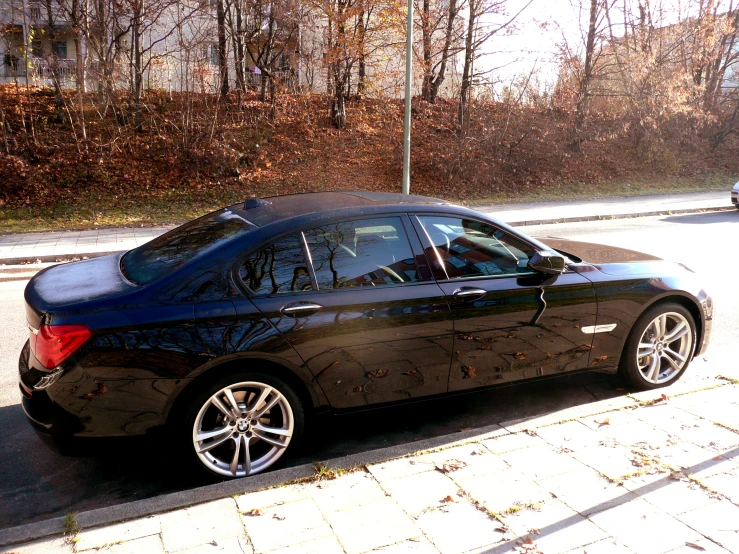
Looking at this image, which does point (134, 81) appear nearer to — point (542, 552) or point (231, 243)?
point (231, 243)

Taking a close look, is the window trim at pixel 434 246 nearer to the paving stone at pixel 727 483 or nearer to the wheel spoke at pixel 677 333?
the wheel spoke at pixel 677 333

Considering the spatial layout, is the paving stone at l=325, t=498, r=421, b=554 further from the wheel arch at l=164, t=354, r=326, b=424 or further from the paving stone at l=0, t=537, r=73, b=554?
the paving stone at l=0, t=537, r=73, b=554

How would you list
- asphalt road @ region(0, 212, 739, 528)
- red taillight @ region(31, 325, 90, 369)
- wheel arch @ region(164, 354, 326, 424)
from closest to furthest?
red taillight @ region(31, 325, 90, 369), wheel arch @ region(164, 354, 326, 424), asphalt road @ region(0, 212, 739, 528)

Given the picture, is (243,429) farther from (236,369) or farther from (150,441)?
(150,441)

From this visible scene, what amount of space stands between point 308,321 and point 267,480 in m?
0.92

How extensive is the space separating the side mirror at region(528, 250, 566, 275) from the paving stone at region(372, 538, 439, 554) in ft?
7.05

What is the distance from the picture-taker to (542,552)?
2.99 meters

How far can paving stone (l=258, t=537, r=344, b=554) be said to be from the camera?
300 centimetres

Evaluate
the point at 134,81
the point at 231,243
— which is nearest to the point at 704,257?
the point at 231,243

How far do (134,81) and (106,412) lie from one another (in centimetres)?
1999

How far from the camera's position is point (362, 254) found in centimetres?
423

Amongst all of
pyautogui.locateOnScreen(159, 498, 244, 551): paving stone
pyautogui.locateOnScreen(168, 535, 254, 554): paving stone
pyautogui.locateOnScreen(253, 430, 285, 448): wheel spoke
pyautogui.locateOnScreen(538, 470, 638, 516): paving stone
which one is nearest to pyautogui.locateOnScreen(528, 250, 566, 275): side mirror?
pyautogui.locateOnScreen(538, 470, 638, 516): paving stone

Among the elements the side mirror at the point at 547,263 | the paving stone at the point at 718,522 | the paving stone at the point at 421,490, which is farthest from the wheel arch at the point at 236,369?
the paving stone at the point at 718,522

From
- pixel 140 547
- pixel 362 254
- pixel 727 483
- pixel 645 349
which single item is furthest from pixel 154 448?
pixel 645 349
